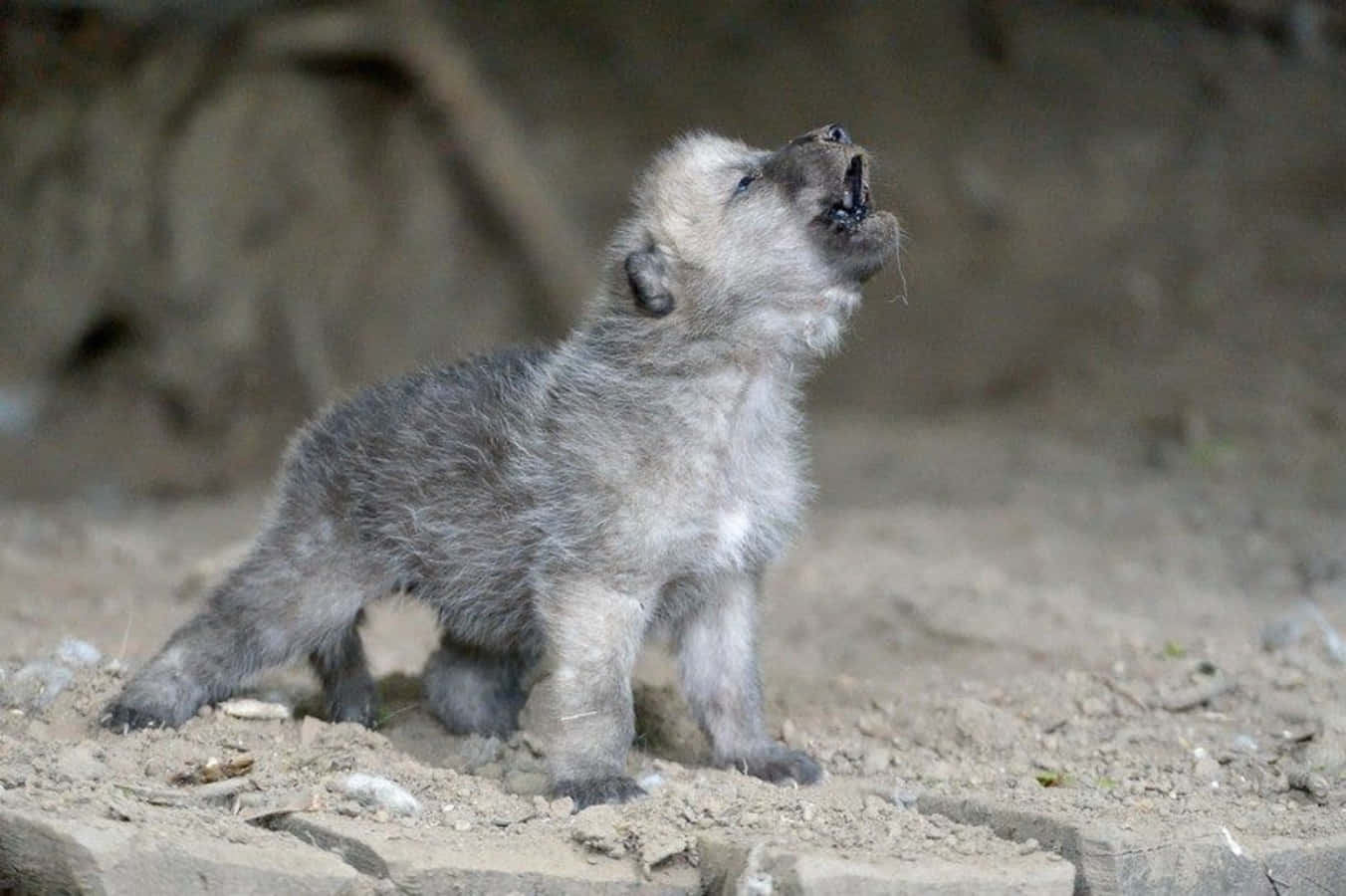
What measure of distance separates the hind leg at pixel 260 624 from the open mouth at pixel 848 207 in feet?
5.91

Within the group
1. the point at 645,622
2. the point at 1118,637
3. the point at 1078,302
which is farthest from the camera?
the point at 1078,302

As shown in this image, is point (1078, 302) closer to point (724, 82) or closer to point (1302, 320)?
point (1302, 320)

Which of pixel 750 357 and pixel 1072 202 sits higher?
pixel 1072 202

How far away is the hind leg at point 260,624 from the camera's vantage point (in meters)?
5.24

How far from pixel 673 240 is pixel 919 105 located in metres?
7.35

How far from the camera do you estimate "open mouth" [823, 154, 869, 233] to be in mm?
4816

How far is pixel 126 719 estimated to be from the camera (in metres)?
5.00

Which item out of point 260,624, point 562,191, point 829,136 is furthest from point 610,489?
point 562,191

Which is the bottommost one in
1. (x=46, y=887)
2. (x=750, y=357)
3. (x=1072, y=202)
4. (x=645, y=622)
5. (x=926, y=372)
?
(x=46, y=887)

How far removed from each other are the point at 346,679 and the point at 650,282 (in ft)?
5.30

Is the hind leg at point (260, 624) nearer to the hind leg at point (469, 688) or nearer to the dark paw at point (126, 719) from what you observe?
the dark paw at point (126, 719)

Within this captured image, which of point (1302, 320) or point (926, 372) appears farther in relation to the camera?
point (926, 372)

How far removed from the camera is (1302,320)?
1076 centimetres

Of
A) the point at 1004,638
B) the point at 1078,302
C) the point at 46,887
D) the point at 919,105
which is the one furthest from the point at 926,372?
the point at 46,887
